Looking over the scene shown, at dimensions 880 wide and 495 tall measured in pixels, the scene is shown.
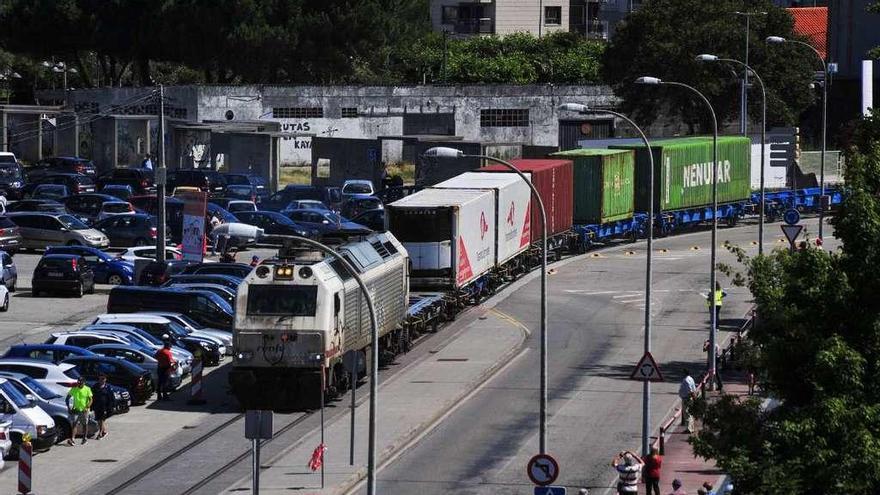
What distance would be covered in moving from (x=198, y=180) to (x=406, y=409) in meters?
42.4

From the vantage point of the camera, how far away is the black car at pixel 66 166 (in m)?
88.6

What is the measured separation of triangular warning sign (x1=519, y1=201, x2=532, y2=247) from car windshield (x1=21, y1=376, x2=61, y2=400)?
26227mm

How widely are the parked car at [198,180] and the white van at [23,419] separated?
4491 cm

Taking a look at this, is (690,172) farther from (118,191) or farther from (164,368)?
(164,368)

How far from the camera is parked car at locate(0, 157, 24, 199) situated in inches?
3164

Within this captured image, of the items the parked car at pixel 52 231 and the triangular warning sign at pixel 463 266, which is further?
the parked car at pixel 52 231

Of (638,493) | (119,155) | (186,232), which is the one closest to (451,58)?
(119,155)

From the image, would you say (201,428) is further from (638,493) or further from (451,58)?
(451,58)

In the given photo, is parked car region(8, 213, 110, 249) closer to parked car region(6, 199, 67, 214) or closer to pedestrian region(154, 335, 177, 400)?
parked car region(6, 199, 67, 214)

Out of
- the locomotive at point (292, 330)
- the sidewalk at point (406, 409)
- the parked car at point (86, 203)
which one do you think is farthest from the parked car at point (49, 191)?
the locomotive at point (292, 330)

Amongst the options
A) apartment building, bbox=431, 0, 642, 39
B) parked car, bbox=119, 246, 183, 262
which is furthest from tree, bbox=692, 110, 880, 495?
apartment building, bbox=431, 0, 642, 39

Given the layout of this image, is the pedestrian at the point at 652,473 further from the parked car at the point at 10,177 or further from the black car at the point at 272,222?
the parked car at the point at 10,177

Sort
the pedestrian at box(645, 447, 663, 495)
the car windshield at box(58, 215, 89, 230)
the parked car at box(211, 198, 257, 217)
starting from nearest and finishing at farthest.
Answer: the pedestrian at box(645, 447, 663, 495)
the car windshield at box(58, 215, 89, 230)
the parked car at box(211, 198, 257, 217)

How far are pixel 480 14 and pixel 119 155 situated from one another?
5082 centimetres
